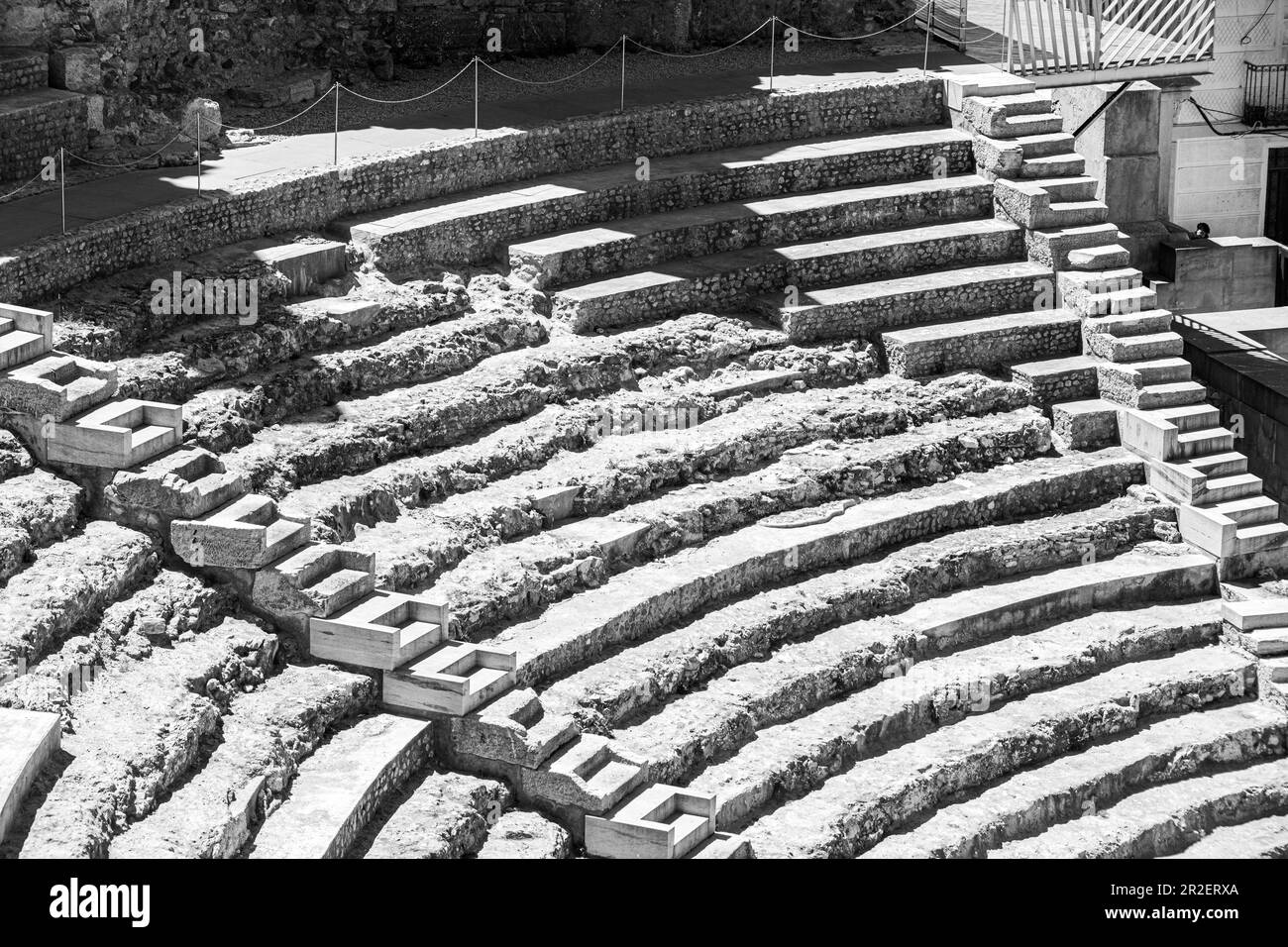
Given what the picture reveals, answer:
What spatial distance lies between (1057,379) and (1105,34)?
6145 millimetres

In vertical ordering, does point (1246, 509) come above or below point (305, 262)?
below

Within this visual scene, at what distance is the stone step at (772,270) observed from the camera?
846 inches

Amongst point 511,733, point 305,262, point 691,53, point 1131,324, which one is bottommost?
point 511,733

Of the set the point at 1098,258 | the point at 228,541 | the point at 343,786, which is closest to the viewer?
the point at 343,786

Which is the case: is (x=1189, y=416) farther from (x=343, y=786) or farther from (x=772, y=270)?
(x=343, y=786)

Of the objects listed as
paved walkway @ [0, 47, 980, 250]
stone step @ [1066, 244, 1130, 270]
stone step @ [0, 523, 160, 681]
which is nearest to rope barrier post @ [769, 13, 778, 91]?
paved walkway @ [0, 47, 980, 250]

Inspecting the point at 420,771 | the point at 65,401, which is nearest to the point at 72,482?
the point at 65,401

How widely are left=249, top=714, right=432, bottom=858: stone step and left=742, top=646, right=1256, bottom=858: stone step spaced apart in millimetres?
2715

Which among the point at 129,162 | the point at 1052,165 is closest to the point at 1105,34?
the point at 1052,165

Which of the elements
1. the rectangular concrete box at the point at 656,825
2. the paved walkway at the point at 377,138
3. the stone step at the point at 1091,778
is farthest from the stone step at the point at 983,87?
the rectangular concrete box at the point at 656,825

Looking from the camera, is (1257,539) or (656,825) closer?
(656,825)

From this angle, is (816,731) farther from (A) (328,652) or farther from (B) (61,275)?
(B) (61,275)

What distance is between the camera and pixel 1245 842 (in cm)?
1844

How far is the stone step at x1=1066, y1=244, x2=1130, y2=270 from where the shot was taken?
76.8ft
